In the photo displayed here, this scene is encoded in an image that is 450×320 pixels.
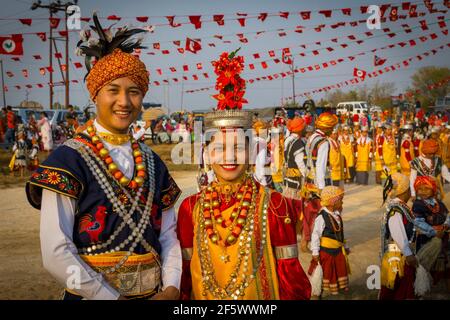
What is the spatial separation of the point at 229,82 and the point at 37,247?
666 cm

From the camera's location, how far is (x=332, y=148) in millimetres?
11062

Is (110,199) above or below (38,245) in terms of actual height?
above

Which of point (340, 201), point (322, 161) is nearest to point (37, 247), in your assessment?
point (322, 161)

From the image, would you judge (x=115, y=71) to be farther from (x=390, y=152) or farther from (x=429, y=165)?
(x=390, y=152)

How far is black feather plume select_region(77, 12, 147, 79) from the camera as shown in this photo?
3182mm

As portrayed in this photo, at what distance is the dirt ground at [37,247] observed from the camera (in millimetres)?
6480

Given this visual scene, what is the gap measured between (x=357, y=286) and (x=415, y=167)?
4.08 meters

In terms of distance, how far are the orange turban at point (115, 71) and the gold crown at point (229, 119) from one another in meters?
0.58

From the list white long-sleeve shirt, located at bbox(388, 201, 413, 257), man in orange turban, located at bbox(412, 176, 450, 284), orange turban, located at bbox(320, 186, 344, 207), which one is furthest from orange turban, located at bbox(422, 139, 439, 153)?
white long-sleeve shirt, located at bbox(388, 201, 413, 257)

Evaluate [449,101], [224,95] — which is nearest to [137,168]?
[224,95]

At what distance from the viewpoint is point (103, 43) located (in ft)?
10.5

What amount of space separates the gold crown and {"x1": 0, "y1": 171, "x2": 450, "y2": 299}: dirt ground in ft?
12.3

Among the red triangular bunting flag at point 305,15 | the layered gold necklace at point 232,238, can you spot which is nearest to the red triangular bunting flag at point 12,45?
the red triangular bunting flag at point 305,15

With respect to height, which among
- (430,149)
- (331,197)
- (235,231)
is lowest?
(331,197)
